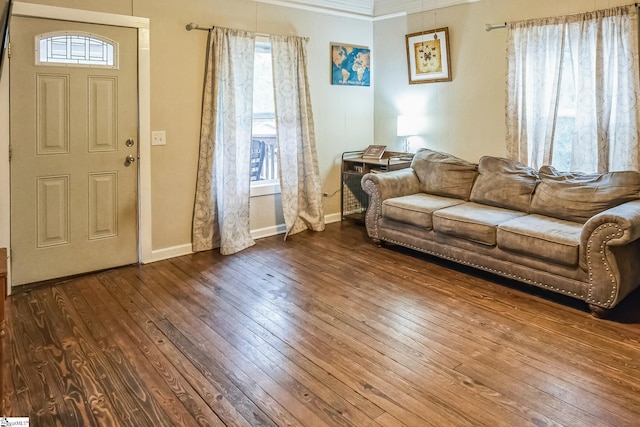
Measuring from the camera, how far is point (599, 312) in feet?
10.4

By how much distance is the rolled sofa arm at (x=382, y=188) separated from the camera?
4629mm

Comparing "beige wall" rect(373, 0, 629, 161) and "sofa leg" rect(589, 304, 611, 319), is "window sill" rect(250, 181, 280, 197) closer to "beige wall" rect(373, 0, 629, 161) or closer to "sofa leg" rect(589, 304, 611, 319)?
"beige wall" rect(373, 0, 629, 161)

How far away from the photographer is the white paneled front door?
353 cm

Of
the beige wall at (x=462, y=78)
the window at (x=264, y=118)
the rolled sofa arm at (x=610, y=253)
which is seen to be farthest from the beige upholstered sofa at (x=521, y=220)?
the window at (x=264, y=118)

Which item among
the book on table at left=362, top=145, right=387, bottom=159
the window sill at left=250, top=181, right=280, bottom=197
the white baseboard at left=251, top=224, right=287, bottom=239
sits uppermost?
the book on table at left=362, top=145, right=387, bottom=159

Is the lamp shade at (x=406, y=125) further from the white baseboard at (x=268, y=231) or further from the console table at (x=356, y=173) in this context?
the white baseboard at (x=268, y=231)

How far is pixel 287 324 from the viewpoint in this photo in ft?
10.1

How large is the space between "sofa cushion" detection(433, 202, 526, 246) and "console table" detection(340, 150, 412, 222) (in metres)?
1.26

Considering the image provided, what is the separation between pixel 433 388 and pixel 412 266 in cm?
192

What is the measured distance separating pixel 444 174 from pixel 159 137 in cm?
264

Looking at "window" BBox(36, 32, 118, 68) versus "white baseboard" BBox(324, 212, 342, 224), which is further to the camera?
"white baseboard" BBox(324, 212, 342, 224)

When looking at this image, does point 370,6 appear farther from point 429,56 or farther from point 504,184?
point 504,184

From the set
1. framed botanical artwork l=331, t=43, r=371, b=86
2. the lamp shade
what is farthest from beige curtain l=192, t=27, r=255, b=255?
the lamp shade

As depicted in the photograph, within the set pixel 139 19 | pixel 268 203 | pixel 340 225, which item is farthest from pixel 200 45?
pixel 340 225
